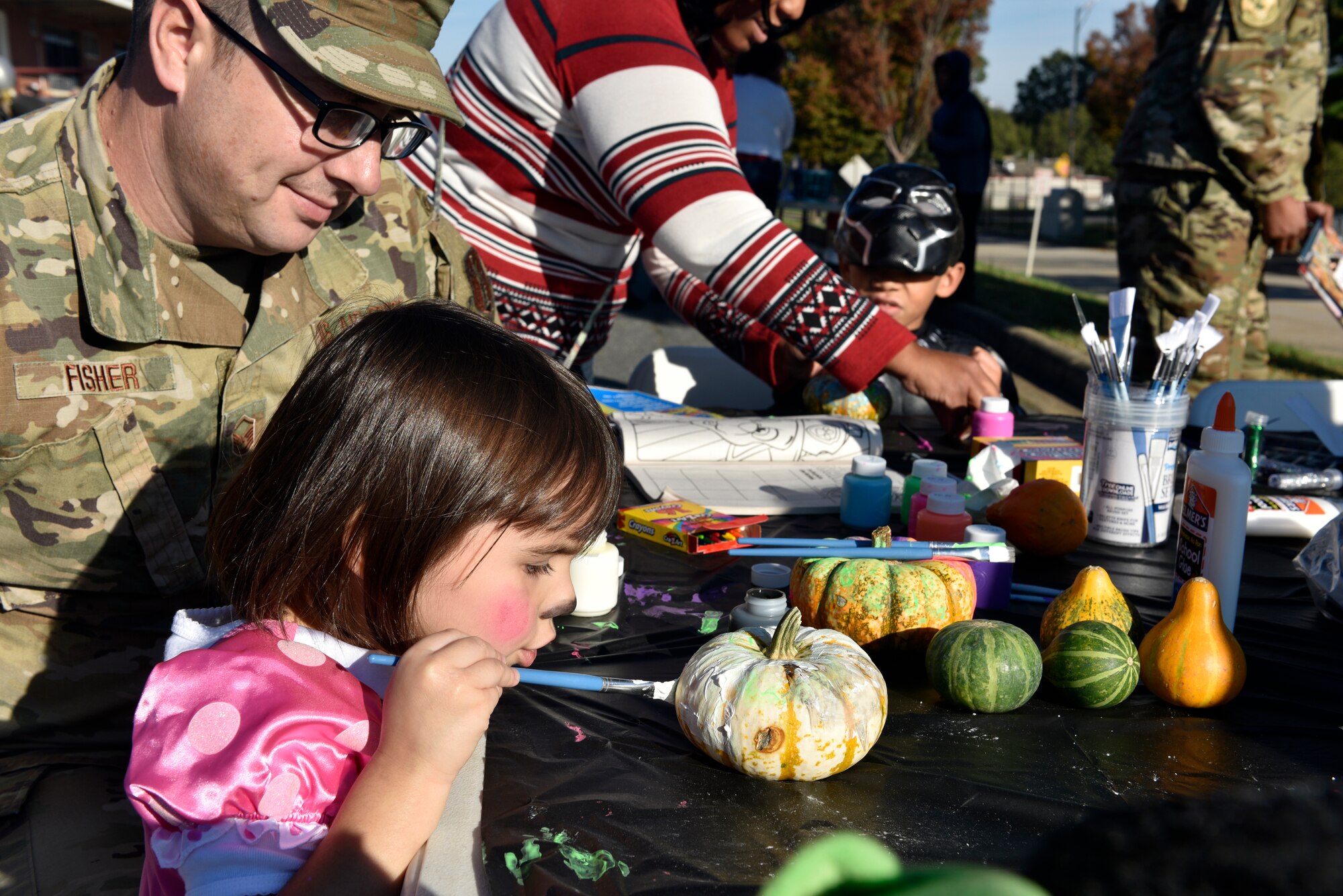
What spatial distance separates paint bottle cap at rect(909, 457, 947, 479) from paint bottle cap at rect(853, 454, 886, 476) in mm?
60

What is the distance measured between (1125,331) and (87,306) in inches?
63.1

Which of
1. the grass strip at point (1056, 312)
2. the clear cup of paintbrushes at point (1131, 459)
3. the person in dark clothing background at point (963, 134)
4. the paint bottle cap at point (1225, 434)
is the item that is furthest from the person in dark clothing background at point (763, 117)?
the paint bottle cap at point (1225, 434)

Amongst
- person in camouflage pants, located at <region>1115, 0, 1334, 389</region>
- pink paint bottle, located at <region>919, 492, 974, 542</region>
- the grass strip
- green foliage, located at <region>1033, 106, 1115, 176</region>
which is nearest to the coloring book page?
pink paint bottle, located at <region>919, 492, 974, 542</region>

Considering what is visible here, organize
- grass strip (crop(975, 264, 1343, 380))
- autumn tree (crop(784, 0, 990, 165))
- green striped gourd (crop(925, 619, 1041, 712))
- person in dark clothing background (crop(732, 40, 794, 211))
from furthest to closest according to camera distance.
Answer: autumn tree (crop(784, 0, 990, 165)) < person in dark clothing background (crop(732, 40, 794, 211)) < grass strip (crop(975, 264, 1343, 380)) < green striped gourd (crop(925, 619, 1041, 712))

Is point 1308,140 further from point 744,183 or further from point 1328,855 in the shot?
point 1328,855

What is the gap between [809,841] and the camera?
91 cm

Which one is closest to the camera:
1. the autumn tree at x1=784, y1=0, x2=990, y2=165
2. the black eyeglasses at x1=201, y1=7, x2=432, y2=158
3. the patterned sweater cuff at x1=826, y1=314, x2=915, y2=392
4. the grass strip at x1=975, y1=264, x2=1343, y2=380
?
the black eyeglasses at x1=201, y1=7, x2=432, y2=158

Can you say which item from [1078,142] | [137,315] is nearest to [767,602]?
[137,315]

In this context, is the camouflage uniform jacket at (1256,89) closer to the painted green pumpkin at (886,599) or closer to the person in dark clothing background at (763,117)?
the painted green pumpkin at (886,599)

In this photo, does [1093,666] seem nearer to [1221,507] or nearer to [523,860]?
[1221,507]

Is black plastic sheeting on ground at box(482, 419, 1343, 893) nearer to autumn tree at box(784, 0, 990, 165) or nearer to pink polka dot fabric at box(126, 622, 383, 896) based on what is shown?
pink polka dot fabric at box(126, 622, 383, 896)

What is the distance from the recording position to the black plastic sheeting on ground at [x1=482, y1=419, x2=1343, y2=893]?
91 centimetres

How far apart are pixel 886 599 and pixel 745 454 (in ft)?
3.38

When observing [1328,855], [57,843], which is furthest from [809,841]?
[57,843]
